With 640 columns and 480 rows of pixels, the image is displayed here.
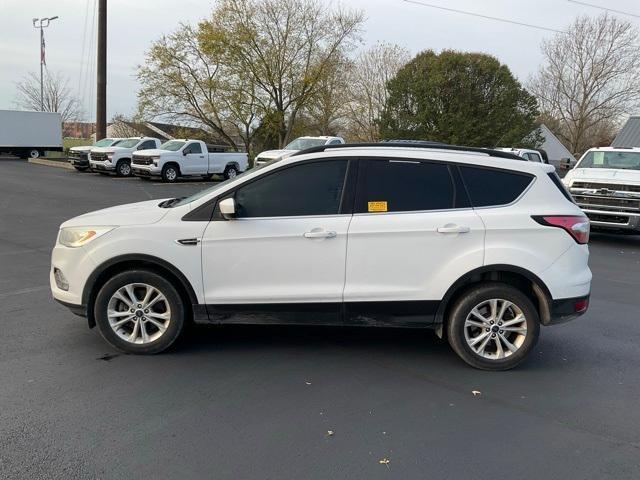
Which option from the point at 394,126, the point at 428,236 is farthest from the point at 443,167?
the point at 394,126

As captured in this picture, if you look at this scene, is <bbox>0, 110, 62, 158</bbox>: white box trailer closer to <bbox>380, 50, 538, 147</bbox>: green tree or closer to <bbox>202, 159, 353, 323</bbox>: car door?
<bbox>380, 50, 538, 147</bbox>: green tree

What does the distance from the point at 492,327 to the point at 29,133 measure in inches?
1666

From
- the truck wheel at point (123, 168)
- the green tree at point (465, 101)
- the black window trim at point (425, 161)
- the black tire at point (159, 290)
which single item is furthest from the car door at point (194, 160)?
the black window trim at point (425, 161)

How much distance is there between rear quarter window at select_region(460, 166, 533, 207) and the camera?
185 inches

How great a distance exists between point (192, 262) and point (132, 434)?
4.94ft

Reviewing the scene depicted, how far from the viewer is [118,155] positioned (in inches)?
1037

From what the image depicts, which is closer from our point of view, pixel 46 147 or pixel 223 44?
pixel 223 44

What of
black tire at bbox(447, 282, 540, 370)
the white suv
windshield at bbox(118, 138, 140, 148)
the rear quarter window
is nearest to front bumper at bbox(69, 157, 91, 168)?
windshield at bbox(118, 138, 140, 148)

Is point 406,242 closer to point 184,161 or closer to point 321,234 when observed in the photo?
point 321,234

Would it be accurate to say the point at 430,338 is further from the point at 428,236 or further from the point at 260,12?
the point at 260,12

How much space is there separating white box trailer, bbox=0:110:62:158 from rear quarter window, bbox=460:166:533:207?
1627 inches

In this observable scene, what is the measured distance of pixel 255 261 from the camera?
4.60 metres

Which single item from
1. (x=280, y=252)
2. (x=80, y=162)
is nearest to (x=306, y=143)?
(x=80, y=162)

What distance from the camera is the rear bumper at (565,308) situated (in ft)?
15.2
